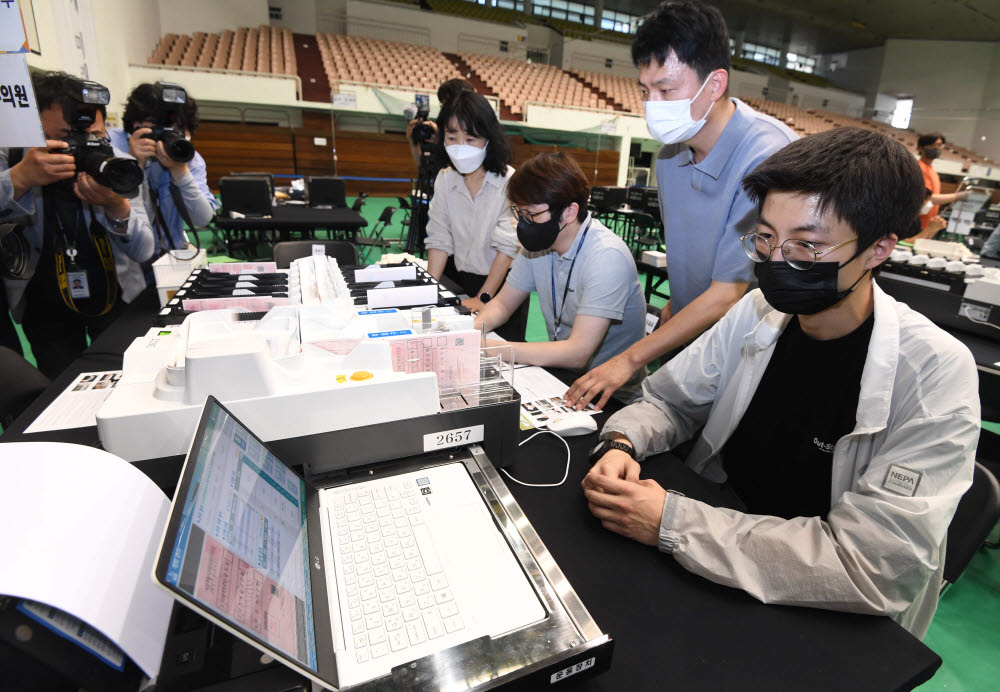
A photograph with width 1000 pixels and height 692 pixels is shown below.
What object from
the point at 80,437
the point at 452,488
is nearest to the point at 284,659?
the point at 452,488

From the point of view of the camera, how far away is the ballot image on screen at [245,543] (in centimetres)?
47

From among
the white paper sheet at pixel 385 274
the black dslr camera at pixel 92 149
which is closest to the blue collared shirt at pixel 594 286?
the white paper sheet at pixel 385 274

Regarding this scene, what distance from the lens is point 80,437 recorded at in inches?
42.3

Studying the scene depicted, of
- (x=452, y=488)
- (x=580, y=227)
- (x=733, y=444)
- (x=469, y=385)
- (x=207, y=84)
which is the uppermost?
(x=207, y=84)

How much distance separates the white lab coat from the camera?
741mm

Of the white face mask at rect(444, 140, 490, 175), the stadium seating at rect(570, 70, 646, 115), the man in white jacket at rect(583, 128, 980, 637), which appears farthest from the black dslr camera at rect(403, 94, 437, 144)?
the stadium seating at rect(570, 70, 646, 115)

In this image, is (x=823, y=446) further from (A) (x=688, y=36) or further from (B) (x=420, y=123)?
(B) (x=420, y=123)

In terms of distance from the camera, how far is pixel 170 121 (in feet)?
7.33

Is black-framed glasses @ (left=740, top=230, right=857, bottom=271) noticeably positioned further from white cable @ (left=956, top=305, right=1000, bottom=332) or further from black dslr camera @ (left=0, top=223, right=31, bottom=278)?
black dslr camera @ (left=0, top=223, right=31, bottom=278)

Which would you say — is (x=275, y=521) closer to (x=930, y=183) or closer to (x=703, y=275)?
(x=703, y=275)

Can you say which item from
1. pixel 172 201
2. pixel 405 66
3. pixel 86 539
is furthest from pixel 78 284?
pixel 405 66

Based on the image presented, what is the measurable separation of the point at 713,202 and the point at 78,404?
1.83 m

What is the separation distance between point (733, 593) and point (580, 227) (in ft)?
4.01

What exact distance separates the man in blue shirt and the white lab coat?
49 centimetres
